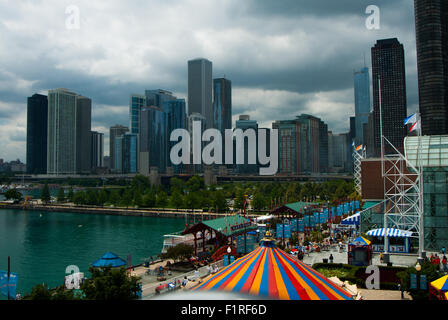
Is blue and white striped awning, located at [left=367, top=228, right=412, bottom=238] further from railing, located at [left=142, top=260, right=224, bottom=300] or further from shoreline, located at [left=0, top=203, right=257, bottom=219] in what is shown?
shoreline, located at [left=0, top=203, right=257, bottom=219]

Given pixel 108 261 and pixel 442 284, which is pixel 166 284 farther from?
pixel 442 284

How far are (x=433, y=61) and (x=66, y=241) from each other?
186 metres

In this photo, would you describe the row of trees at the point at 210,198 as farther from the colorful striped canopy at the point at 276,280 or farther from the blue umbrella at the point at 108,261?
the colorful striped canopy at the point at 276,280

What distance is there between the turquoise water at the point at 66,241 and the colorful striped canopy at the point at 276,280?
899 inches

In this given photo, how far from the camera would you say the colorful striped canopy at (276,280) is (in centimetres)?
1037

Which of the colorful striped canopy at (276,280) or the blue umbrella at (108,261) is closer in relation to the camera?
the colorful striped canopy at (276,280)

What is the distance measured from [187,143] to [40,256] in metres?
108

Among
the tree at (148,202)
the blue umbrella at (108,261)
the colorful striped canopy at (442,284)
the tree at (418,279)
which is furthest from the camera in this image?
the tree at (148,202)

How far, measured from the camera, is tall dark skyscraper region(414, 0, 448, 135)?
17538cm

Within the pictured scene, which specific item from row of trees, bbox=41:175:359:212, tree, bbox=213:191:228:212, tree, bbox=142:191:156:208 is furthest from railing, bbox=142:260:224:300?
tree, bbox=142:191:156:208

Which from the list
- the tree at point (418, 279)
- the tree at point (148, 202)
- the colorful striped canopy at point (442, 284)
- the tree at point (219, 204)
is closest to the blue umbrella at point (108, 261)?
the tree at point (418, 279)

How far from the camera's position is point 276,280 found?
1096 centimetres
